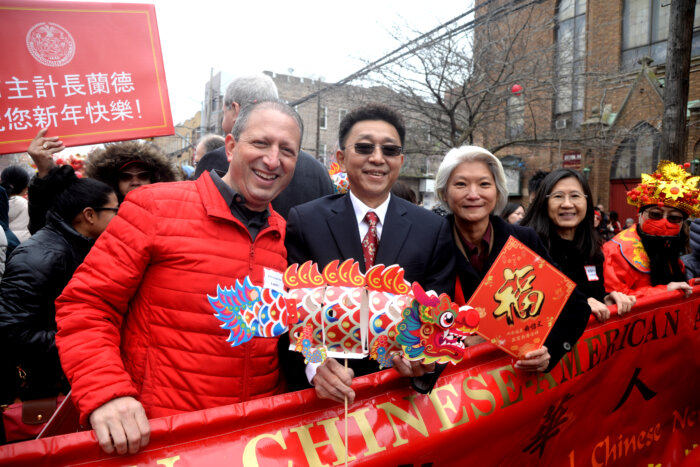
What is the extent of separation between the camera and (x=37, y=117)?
7.79ft

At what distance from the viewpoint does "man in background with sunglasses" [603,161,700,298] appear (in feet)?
11.8

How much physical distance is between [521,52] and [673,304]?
10932mm

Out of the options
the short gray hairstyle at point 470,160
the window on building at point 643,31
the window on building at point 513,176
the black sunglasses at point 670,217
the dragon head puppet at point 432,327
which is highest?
the window on building at point 643,31

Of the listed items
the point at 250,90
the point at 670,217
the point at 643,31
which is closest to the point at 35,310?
the point at 250,90

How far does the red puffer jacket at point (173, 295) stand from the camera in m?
1.52

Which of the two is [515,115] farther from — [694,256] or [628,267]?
[628,267]

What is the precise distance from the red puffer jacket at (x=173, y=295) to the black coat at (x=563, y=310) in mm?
1064

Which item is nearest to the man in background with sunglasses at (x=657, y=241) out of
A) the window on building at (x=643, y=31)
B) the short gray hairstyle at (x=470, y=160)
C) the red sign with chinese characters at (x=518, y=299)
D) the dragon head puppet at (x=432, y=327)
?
the short gray hairstyle at (x=470, y=160)

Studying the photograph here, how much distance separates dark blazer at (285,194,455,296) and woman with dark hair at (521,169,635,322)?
1561 millimetres

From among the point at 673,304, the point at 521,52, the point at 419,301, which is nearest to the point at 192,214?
the point at 419,301

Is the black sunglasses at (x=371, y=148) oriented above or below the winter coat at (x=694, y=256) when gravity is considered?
above

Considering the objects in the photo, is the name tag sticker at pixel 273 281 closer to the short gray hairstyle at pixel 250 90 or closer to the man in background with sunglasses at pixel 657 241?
the short gray hairstyle at pixel 250 90

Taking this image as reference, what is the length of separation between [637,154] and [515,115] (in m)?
6.31

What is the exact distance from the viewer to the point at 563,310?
93.2 inches
